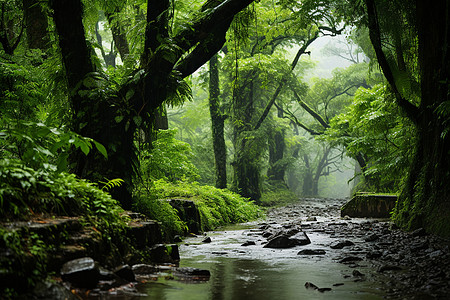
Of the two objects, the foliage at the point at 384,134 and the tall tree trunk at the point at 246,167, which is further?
the tall tree trunk at the point at 246,167

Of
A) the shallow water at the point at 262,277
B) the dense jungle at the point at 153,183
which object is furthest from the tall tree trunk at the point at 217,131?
the shallow water at the point at 262,277

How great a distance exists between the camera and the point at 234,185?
59.4 ft

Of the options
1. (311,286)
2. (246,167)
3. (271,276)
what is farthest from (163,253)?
(246,167)

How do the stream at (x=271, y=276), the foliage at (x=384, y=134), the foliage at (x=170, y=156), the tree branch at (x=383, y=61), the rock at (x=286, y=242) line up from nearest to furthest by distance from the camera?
the stream at (x=271, y=276)
the rock at (x=286, y=242)
the tree branch at (x=383, y=61)
the foliage at (x=384, y=134)
the foliage at (x=170, y=156)

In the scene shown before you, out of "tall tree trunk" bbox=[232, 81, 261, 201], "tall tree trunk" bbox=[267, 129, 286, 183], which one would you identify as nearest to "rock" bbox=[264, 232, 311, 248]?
"tall tree trunk" bbox=[232, 81, 261, 201]

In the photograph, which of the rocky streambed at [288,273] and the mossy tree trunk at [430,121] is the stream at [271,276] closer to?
the rocky streambed at [288,273]

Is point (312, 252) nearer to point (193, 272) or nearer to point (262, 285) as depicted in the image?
point (262, 285)

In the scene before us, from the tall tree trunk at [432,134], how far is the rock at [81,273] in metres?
4.37

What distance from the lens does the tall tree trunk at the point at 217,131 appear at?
15.6 metres

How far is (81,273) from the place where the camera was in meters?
2.53

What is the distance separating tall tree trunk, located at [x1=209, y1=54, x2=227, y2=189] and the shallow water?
999cm

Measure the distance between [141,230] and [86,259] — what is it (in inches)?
50.1

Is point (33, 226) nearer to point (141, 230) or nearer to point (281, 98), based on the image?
point (141, 230)

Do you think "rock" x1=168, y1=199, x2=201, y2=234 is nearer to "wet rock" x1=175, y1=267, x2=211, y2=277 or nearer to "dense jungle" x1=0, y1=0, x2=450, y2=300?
"dense jungle" x1=0, y1=0, x2=450, y2=300
